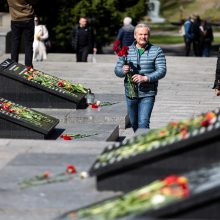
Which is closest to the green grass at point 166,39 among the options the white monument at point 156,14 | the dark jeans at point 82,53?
the white monument at point 156,14

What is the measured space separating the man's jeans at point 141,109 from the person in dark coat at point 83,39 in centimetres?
1301

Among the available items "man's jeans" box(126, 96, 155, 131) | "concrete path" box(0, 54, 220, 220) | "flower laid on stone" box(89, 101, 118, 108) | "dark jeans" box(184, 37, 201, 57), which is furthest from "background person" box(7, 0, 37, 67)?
"dark jeans" box(184, 37, 201, 57)

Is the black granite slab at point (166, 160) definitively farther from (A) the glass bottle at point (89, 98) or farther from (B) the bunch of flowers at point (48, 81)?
(A) the glass bottle at point (89, 98)

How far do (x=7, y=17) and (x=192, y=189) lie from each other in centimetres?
2400

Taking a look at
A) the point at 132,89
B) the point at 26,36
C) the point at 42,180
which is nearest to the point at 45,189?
the point at 42,180

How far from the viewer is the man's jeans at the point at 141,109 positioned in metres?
12.2

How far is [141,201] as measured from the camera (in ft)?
22.6

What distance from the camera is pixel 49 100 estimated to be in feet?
48.7

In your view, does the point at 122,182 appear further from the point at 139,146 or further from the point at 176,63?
the point at 176,63

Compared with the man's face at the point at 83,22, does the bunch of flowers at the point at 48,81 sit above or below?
above

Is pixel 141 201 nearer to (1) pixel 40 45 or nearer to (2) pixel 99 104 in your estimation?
(2) pixel 99 104

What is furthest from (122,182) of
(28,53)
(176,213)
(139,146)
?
(28,53)

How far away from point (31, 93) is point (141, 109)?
9.66 ft

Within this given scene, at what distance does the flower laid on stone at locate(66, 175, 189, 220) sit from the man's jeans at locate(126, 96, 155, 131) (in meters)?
4.82
